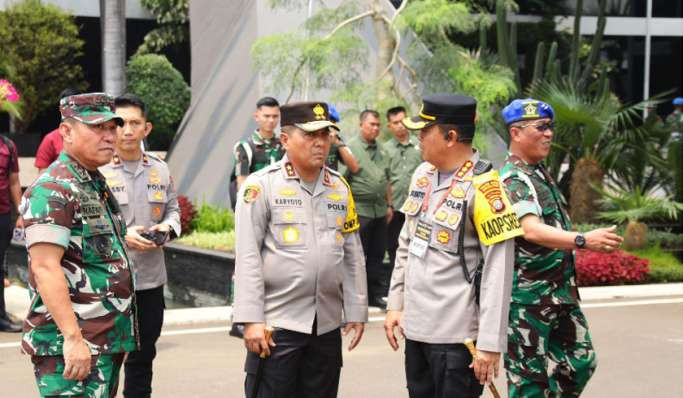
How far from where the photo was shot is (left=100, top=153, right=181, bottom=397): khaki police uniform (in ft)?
19.9

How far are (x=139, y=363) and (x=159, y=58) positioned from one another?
19205 millimetres

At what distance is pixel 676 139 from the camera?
550 inches

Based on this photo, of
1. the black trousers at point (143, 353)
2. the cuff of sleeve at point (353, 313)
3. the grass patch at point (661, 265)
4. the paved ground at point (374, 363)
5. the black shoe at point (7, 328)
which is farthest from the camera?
the grass patch at point (661, 265)

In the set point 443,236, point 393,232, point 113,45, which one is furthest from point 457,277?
point 113,45

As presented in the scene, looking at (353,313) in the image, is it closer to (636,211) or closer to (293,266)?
(293,266)

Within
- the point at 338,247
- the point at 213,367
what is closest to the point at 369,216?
the point at 213,367

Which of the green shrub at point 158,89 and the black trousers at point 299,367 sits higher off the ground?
the green shrub at point 158,89

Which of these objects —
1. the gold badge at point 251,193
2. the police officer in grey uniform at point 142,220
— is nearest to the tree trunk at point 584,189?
the police officer in grey uniform at point 142,220

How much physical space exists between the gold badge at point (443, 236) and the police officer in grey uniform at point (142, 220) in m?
1.93

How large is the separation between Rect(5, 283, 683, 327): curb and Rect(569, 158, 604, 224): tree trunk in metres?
2.16

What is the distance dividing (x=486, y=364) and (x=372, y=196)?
5748mm

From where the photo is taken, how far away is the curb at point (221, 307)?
32.0 feet

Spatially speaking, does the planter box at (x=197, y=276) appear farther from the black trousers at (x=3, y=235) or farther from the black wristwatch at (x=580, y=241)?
the black wristwatch at (x=580, y=241)

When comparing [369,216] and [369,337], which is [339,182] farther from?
[369,216]
